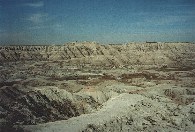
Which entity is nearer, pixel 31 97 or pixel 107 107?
pixel 107 107

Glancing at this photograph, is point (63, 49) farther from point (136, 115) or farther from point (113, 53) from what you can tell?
point (136, 115)

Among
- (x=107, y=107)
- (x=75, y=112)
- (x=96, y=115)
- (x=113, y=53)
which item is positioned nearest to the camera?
(x=96, y=115)

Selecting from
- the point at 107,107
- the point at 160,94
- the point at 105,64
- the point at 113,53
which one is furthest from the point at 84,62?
the point at 107,107

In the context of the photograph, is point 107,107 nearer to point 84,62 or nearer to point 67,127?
point 67,127

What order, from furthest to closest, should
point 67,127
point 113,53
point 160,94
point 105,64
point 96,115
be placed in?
1. point 113,53
2. point 105,64
3. point 160,94
4. point 96,115
5. point 67,127

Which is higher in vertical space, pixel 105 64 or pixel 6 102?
pixel 6 102

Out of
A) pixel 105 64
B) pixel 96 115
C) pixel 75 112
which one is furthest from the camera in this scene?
pixel 105 64

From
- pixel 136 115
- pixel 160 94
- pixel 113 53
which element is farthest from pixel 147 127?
pixel 113 53

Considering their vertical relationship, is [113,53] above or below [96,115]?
below

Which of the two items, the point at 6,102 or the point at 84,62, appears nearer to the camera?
the point at 6,102
